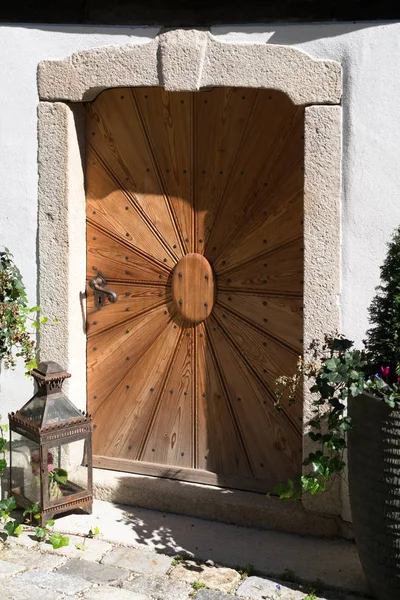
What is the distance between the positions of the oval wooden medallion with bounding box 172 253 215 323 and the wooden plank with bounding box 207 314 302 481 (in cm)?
9

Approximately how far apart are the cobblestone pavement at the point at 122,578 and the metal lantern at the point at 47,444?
0.33 m

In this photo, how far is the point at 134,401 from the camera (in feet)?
16.8

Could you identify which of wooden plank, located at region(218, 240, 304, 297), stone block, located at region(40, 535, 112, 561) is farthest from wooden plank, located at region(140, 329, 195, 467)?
stone block, located at region(40, 535, 112, 561)

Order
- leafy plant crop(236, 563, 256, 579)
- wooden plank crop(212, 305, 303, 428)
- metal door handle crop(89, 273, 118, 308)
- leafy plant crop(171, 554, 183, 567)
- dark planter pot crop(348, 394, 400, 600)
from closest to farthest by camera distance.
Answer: dark planter pot crop(348, 394, 400, 600) < leafy plant crop(236, 563, 256, 579) < leafy plant crop(171, 554, 183, 567) < wooden plank crop(212, 305, 303, 428) < metal door handle crop(89, 273, 118, 308)

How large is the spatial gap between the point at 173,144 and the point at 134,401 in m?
1.50

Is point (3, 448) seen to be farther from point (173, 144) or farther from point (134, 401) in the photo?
point (173, 144)

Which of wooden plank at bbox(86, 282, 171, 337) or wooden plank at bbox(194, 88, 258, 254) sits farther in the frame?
wooden plank at bbox(86, 282, 171, 337)

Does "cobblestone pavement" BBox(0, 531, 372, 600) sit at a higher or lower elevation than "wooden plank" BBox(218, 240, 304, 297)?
lower

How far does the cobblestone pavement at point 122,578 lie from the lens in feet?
12.8

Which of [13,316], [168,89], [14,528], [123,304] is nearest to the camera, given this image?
[14,528]

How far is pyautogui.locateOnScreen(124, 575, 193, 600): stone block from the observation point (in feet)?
12.8

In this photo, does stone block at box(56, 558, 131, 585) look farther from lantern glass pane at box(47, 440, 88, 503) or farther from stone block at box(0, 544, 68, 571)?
lantern glass pane at box(47, 440, 88, 503)

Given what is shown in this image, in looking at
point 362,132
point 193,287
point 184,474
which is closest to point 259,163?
point 362,132

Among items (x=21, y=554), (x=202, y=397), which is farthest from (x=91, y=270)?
(x=21, y=554)
